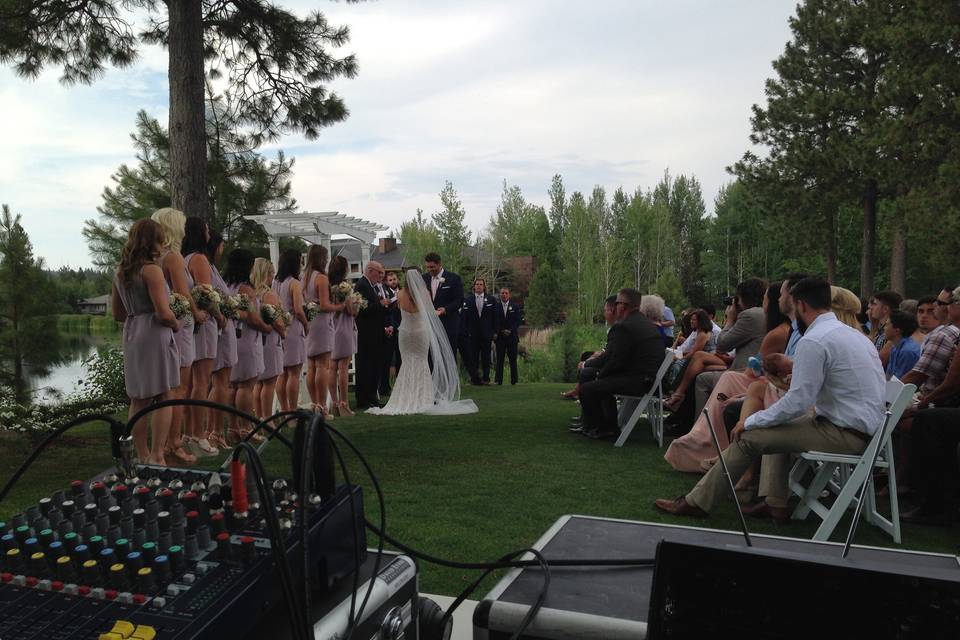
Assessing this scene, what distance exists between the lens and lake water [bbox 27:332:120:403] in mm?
10836

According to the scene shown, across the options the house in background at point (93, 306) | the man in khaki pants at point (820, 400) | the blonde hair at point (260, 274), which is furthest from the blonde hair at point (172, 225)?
the house in background at point (93, 306)

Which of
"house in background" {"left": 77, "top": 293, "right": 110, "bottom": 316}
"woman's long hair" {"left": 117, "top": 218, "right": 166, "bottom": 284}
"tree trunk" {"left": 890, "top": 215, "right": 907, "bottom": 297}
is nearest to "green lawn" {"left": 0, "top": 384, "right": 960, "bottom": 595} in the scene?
"woman's long hair" {"left": 117, "top": 218, "right": 166, "bottom": 284}

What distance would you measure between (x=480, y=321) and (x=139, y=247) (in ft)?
28.7

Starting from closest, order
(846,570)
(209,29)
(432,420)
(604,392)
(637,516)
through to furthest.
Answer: (846,570) < (637,516) < (604,392) < (432,420) < (209,29)

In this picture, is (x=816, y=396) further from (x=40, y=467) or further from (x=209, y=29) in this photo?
(x=209, y=29)

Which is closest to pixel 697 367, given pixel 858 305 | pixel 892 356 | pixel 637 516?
pixel 892 356

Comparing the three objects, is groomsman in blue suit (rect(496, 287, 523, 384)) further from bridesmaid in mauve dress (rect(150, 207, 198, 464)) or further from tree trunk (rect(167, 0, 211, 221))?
bridesmaid in mauve dress (rect(150, 207, 198, 464))

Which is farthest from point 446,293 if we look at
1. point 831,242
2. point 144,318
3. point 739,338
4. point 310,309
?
point 831,242

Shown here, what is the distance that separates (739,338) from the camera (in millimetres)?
6719

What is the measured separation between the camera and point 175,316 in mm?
5191

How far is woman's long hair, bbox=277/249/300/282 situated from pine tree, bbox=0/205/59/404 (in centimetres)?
608

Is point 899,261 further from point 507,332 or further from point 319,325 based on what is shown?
point 319,325

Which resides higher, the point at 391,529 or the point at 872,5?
the point at 872,5

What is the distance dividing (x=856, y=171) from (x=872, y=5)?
5.61 m
